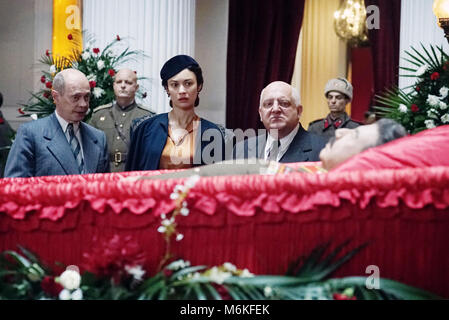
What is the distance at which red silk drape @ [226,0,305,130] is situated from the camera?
8414 millimetres

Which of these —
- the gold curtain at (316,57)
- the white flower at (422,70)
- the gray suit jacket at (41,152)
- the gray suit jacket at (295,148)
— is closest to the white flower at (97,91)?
the gray suit jacket at (41,152)

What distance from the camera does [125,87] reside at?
5109 millimetres

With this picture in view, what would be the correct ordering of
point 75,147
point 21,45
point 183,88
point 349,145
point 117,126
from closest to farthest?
1. point 349,145
2. point 75,147
3. point 183,88
4. point 117,126
5. point 21,45

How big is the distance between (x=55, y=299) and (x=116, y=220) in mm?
291

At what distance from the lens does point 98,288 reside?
6.46 ft

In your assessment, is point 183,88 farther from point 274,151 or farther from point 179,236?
point 179,236

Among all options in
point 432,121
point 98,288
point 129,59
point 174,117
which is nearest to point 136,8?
point 129,59

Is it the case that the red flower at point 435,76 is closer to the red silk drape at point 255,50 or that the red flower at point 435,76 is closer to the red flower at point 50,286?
the red flower at point 50,286

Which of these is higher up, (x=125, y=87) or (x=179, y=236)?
(x=125, y=87)

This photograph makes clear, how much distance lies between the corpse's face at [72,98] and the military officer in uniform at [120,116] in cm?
159

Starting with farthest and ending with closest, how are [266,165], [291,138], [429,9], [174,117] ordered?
[429,9] < [174,117] < [291,138] < [266,165]

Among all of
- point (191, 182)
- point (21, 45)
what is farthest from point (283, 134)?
point (21, 45)

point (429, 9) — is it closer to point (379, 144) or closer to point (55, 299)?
point (379, 144)

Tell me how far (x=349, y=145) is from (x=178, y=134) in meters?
1.44
